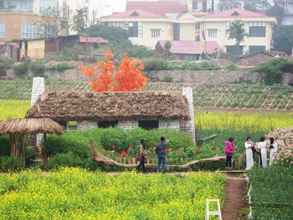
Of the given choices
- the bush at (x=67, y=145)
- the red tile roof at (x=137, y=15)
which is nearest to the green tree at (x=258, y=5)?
the red tile roof at (x=137, y=15)

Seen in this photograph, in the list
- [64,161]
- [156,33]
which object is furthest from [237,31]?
[64,161]

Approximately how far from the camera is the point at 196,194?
958 inches

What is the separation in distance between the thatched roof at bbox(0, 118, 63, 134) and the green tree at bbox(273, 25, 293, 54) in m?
69.6

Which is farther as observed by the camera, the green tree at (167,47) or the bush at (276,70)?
the green tree at (167,47)

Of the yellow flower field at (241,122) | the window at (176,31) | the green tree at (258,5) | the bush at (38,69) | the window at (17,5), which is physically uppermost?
the window at (17,5)

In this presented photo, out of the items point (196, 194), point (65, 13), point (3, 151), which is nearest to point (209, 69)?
point (65, 13)

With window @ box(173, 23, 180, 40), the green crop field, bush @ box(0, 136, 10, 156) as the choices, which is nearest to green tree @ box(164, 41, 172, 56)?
window @ box(173, 23, 180, 40)

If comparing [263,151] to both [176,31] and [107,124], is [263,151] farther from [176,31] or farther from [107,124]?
[176,31]

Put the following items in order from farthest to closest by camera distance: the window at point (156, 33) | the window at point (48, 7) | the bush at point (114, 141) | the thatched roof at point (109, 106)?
the window at point (156, 33) < the window at point (48, 7) < the thatched roof at point (109, 106) < the bush at point (114, 141)

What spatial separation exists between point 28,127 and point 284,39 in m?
Answer: 73.2

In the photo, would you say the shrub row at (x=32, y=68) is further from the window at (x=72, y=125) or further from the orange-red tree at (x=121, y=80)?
the window at (x=72, y=125)

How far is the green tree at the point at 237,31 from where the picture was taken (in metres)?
97.4

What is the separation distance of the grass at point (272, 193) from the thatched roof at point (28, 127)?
23.0 ft

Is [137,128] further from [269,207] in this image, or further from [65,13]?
[65,13]
